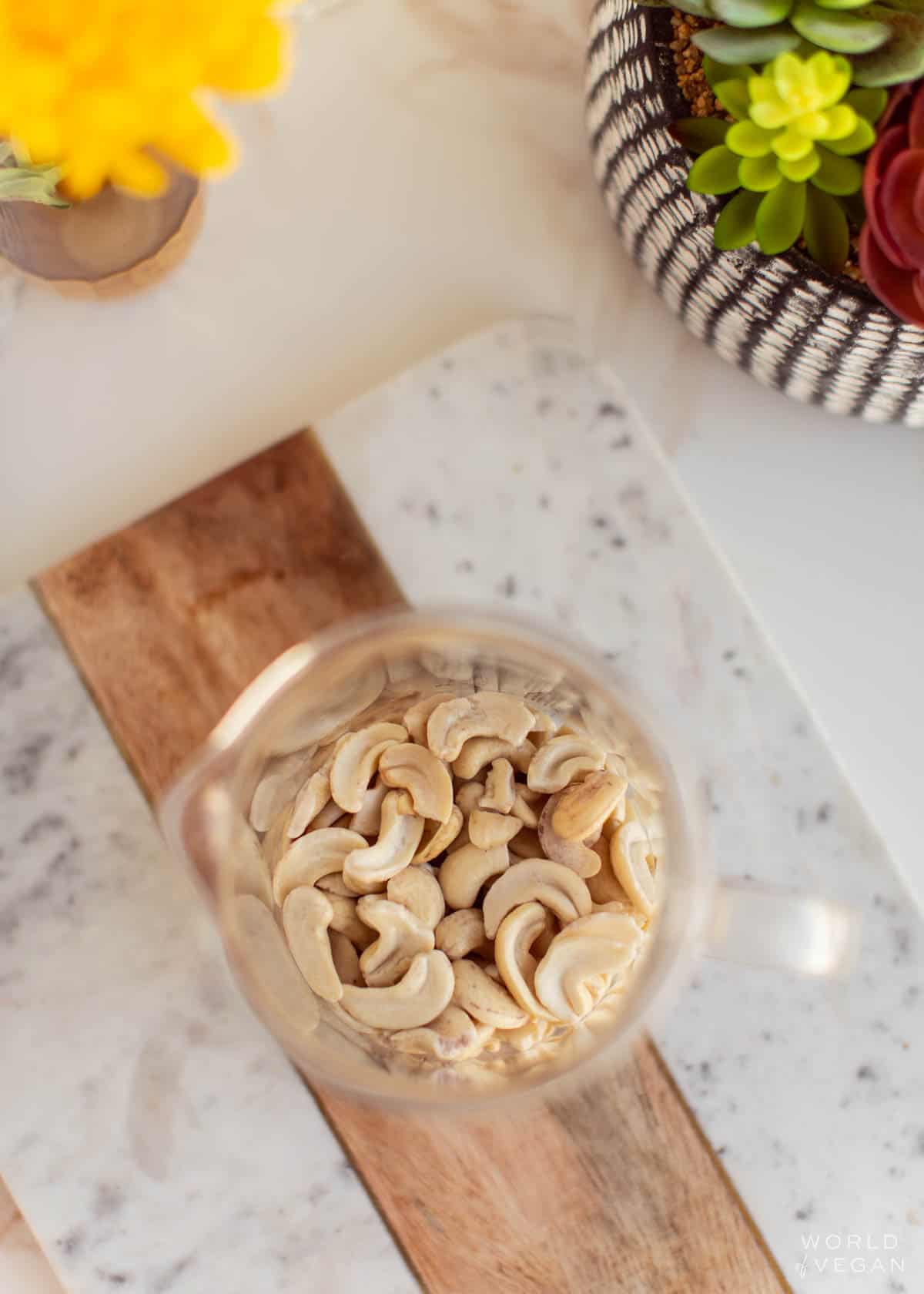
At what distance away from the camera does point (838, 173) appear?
359 millimetres

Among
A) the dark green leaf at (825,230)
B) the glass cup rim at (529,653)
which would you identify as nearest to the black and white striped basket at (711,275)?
the dark green leaf at (825,230)

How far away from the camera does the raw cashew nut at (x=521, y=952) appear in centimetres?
41

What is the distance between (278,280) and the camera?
54cm

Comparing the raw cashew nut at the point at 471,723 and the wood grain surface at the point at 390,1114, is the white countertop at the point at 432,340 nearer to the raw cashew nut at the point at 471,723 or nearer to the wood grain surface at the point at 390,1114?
the wood grain surface at the point at 390,1114

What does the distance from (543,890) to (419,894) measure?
0.15 ft

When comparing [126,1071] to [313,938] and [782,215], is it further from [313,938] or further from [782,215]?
[782,215]

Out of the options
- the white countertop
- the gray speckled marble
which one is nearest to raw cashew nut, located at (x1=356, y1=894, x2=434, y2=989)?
the gray speckled marble

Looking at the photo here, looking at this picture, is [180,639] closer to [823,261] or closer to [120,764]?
[120,764]

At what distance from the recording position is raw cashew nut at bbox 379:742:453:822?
1.39ft

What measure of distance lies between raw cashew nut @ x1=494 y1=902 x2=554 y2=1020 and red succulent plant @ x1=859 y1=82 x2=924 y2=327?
0.78ft

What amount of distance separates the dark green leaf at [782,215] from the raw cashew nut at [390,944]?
10.2 inches

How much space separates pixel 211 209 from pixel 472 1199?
17.6 inches

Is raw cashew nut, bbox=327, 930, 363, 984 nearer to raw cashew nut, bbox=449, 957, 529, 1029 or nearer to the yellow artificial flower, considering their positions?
raw cashew nut, bbox=449, 957, 529, 1029

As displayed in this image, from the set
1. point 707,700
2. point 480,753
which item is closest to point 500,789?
point 480,753
